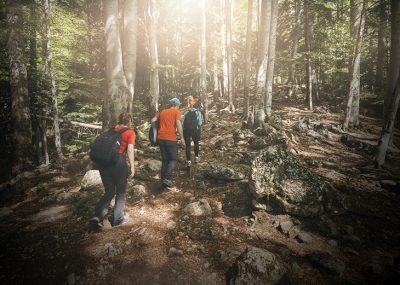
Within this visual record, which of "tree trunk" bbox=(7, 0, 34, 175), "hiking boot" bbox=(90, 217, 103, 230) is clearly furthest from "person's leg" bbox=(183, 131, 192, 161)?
"tree trunk" bbox=(7, 0, 34, 175)

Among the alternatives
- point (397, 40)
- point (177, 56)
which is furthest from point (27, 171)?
point (177, 56)

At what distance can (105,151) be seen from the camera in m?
4.53

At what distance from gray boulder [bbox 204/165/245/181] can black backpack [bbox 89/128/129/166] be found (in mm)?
3201

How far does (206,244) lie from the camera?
14.9 ft

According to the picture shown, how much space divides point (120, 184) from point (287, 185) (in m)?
3.60

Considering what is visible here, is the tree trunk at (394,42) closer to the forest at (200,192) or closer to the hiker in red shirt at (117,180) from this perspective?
the forest at (200,192)

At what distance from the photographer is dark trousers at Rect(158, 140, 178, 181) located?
6324 millimetres

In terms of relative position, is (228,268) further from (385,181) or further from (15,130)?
(15,130)

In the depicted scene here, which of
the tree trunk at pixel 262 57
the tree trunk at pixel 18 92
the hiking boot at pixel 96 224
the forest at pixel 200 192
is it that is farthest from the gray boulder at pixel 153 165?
the tree trunk at pixel 262 57

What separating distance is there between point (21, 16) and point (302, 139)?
12.0 metres

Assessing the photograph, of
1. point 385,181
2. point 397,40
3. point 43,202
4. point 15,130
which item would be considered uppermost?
point 397,40

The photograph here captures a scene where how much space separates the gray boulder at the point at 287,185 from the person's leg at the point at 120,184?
289 cm

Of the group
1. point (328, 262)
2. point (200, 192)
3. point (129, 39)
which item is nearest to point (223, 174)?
point (200, 192)

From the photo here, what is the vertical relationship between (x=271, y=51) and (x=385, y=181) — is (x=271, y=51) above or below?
above
